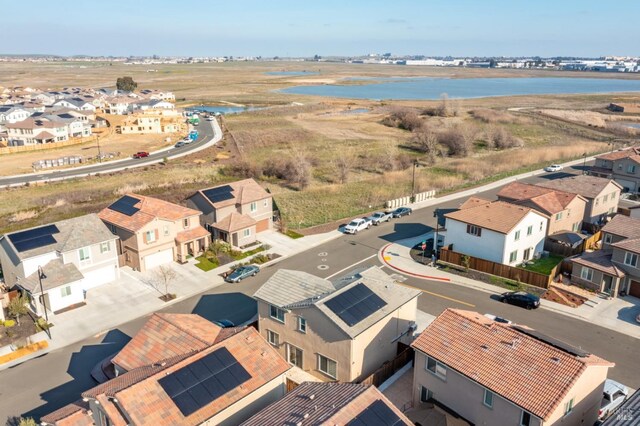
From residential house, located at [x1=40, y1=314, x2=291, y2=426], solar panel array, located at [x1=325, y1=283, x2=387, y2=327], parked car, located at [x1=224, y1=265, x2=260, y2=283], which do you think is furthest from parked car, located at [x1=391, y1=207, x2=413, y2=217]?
residential house, located at [x1=40, y1=314, x2=291, y2=426]

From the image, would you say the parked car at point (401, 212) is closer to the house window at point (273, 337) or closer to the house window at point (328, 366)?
the house window at point (273, 337)

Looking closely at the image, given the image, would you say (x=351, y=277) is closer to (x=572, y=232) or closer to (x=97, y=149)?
(x=572, y=232)

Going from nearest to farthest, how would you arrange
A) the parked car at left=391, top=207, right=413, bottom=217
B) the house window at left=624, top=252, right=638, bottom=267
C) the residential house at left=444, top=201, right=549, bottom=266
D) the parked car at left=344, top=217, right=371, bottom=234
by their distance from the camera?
1. the house window at left=624, top=252, right=638, bottom=267
2. the residential house at left=444, top=201, right=549, bottom=266
3. the parked car at left=344, top=217, right=371, bottom=234
4. the parked car at left=391, top=207, right=413, bottom=217

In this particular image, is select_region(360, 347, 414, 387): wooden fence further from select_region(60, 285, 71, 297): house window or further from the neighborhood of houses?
select_region(60, 285, 71, 297): house window

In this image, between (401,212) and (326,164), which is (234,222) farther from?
(326,164)

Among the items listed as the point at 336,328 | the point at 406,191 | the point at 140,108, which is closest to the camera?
the point at 336,328

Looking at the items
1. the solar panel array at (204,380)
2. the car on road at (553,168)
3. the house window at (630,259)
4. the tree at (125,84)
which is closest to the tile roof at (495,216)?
the house window at (630,259)

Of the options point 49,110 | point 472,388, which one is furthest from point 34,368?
point 49,110
